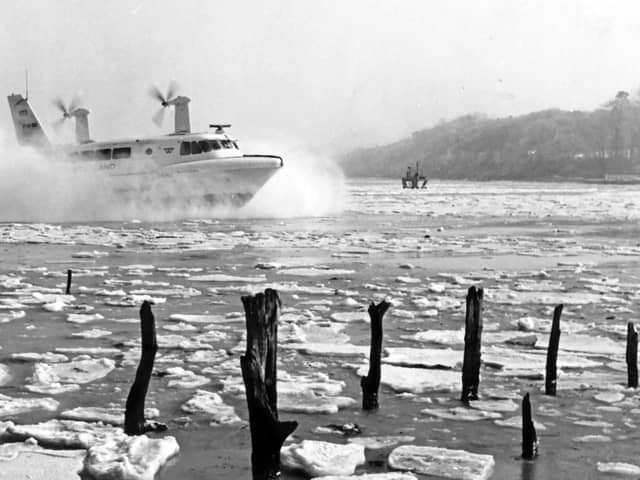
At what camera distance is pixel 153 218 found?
105 ft

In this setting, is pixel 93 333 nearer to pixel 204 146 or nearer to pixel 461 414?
pixel 461 414

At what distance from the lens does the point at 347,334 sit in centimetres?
902

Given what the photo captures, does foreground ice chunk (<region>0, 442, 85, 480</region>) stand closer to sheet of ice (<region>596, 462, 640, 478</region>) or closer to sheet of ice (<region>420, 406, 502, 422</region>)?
sheet of ice (<region>420, 406, 502, 422</region>)

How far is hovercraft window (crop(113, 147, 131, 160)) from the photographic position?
33031mm

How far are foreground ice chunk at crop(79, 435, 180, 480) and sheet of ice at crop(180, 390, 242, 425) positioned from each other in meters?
0.63

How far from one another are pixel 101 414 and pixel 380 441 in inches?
79.5

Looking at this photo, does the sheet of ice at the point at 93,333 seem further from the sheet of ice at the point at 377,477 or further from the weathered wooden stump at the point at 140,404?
the sheet of ice at the point at 377,477

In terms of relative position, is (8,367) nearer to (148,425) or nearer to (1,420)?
(1,420)

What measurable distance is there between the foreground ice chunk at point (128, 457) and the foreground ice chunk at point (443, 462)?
1.39 m

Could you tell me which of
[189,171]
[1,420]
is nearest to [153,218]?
[189,171]

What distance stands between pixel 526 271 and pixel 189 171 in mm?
19491

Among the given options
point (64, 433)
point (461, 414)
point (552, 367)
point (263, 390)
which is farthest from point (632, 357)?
point (64, 433)

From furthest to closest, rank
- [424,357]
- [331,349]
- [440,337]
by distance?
[440,337] → [331,349] → [424,357]

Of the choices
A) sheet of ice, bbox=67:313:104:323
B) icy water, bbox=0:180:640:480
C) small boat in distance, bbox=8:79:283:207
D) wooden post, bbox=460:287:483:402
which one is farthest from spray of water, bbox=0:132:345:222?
wooden post, bbox=460:287:483:402
